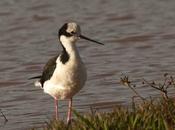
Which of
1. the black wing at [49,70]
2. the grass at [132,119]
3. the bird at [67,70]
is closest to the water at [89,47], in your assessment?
the black wing at [49,70]

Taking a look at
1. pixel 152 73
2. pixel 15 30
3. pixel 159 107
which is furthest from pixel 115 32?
pixel 159 107

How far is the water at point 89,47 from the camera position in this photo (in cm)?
1140

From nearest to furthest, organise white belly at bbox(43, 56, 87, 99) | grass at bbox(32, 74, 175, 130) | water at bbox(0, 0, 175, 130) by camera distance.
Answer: grass at bbox(32, 74, 175, 130), white belly at bbox(43, 56, 87, 99), water at bbox(0, 0, 175, 130)

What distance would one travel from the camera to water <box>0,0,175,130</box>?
11.4 m

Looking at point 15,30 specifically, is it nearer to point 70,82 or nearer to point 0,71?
point 0,71

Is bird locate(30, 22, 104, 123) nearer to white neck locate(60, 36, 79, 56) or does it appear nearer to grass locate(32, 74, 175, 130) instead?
white neck locate(60, 36, 79, 56)

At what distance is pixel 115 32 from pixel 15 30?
2.08 m

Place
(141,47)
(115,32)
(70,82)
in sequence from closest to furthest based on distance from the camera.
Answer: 1. (70,82)
2. (141,47)
3. (115,32)

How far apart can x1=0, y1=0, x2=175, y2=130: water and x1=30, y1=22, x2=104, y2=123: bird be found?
996mm

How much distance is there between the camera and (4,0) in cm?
1789

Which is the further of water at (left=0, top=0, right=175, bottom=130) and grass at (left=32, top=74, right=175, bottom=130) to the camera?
water at (left=0, top=0, right=175, bottom=130)

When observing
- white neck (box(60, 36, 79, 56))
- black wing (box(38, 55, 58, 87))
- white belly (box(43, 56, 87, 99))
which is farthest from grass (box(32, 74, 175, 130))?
black wing (box(38, 55, 58, 87))

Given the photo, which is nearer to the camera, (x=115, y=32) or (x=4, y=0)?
(x=115, y=32)

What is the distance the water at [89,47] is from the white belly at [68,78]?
1.05 metres
